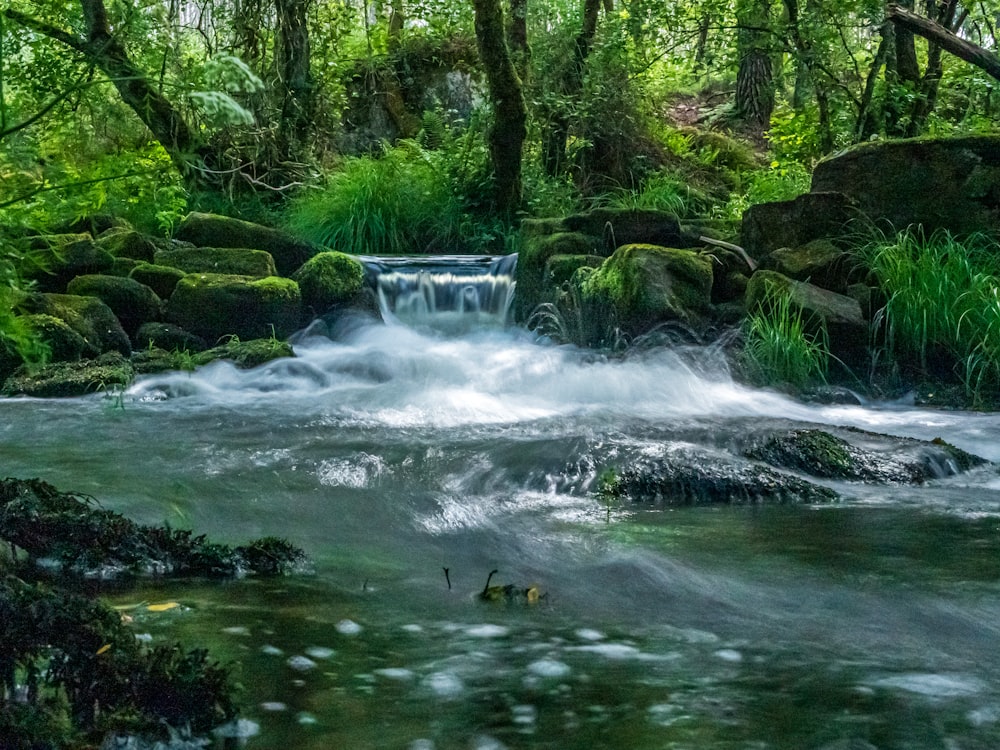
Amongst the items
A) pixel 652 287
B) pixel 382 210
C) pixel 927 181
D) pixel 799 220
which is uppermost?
pixel 927 181

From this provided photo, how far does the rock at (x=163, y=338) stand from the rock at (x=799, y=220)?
534 cm

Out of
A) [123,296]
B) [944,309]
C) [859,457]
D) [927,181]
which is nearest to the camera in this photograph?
[859,457]

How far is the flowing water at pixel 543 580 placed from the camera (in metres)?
2.32

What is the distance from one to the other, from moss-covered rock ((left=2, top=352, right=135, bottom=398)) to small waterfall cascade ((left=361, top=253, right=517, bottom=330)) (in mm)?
3531

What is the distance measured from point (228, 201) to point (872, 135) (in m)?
8.15

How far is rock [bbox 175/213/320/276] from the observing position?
11680 mm

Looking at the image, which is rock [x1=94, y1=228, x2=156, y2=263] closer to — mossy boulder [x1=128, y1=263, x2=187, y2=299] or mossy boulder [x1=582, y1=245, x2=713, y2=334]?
mossy boulder [x1=128, y1=263, x2=187, y2=299]

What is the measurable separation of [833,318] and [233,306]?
5.36 meters

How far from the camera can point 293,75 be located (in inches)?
578

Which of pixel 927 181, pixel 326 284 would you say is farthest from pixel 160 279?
pixel 927 181

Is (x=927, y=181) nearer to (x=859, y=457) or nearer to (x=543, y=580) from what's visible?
(x=859, y=457)

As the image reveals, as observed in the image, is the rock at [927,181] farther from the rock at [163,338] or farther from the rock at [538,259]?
the rock at [163,338]

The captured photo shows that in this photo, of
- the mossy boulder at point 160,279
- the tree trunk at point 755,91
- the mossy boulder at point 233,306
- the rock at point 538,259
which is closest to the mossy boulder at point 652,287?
the rock at point 538,259

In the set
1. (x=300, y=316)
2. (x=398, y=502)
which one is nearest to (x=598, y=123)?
(x=300, y=316)
